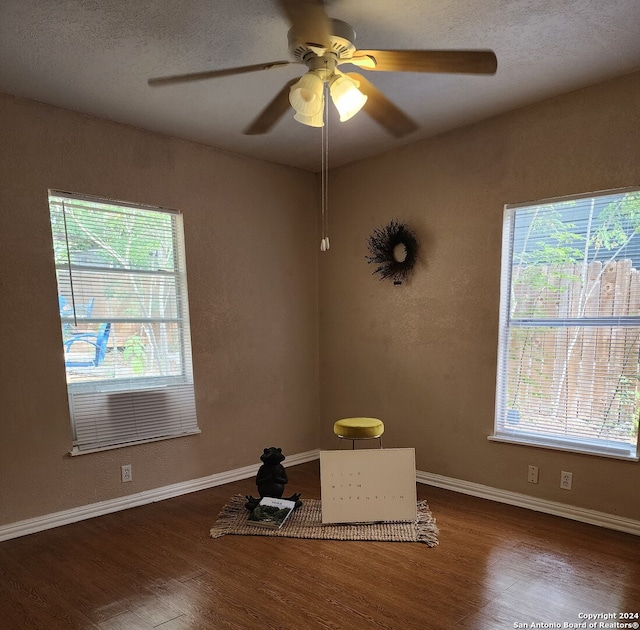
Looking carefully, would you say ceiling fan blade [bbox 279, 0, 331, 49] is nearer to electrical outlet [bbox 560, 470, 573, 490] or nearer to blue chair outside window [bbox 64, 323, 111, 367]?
blue chair outside window [bbox 64, 323, 111, 367]

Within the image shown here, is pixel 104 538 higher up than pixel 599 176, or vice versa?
pixel 599 176

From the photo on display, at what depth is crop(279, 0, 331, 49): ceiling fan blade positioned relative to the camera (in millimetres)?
1841

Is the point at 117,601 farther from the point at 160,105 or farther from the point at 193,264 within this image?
the point at 160,105

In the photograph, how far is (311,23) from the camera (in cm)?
189

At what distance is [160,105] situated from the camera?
2.73 metres

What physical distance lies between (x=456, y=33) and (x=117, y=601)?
9.83 feet

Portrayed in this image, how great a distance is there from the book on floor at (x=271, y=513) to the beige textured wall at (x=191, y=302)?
808 millimetres

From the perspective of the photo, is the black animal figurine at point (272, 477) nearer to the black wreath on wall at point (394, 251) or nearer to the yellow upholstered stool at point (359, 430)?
the yellow upholstered stool at point (359, 430)

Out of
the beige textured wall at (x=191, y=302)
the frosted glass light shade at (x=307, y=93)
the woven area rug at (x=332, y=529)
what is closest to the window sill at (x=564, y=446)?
the woven area rug at (x=332, y=529)

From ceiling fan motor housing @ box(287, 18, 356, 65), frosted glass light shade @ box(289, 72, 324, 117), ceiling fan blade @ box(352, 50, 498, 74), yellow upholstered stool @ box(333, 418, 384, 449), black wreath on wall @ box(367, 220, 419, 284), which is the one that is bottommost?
yellow upholstered stool @ box(333, 418, 384, 449)

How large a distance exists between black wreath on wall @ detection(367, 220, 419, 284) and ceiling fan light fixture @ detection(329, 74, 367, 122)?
161 cm

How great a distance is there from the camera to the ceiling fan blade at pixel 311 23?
1.84 m

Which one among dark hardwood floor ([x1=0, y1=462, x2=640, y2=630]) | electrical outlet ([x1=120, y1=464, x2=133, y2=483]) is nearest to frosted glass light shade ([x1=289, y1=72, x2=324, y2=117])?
dark hardwood floor ([x1=0, y1=462, x2=640, y2=630])

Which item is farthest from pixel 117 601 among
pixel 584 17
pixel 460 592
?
pixel 584 17
